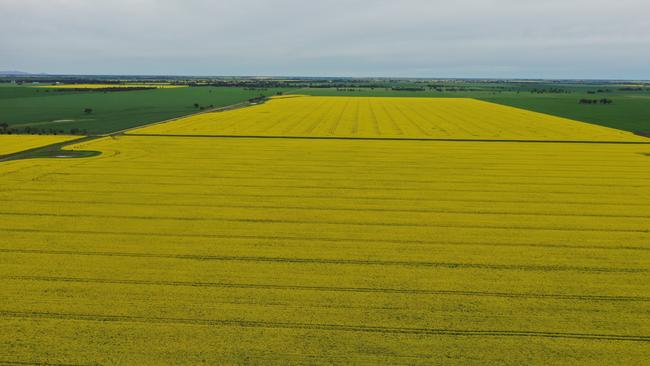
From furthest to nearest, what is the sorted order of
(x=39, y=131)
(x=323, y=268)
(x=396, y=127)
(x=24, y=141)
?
1. (x=396, y=127)
2. (x=39, y=131)
3. (x=24, y=141)
4. (x=323, y=268)

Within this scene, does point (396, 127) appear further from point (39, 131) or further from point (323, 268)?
point (323, 268)

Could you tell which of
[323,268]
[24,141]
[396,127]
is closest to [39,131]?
[24,141]

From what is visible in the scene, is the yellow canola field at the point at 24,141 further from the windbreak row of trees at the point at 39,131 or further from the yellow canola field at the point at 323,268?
the yellow canola field at the point at 323,268

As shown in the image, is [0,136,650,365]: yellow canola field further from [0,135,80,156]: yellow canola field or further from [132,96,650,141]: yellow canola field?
[132,96,650,141]: yellow canola field

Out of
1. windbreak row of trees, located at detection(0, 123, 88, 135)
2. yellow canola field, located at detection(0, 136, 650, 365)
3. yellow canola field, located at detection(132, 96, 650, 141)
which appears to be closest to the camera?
yellow canola field, located at detection(0, 136, 650, 365)

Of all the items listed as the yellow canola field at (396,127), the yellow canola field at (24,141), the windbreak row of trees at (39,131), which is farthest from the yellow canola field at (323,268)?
the yellow canola field at (396,127)

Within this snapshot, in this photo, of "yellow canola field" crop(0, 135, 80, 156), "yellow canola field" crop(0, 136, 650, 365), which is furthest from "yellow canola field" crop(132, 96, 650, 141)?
"yellow canola field" crop(0, 136, 650, 365)

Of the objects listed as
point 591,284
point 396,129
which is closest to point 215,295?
point 591,284
